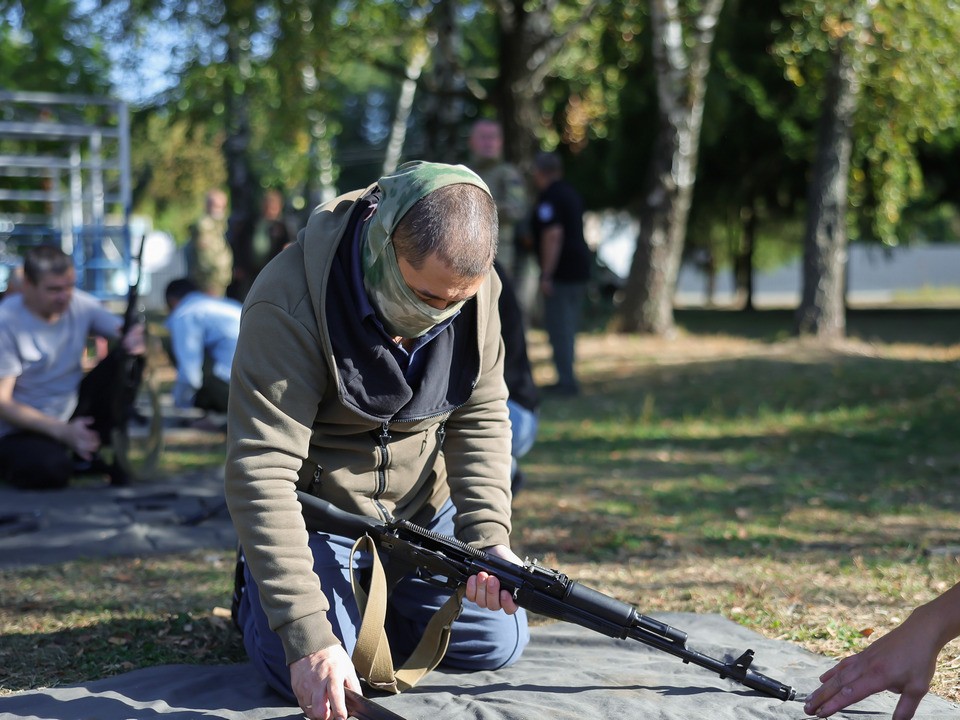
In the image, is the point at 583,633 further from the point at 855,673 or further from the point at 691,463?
the point at 691,463

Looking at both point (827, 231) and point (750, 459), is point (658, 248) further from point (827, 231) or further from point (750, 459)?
point (750, 459)

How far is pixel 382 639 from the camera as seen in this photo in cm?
295

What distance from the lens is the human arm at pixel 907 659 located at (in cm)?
235

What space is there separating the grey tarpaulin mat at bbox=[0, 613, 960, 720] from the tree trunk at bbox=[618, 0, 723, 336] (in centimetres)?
897

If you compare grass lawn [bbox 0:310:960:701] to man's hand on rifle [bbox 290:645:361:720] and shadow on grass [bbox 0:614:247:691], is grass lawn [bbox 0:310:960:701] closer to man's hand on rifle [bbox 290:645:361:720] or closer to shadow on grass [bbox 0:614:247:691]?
shadow on grass [bbox 0:614:247:691]

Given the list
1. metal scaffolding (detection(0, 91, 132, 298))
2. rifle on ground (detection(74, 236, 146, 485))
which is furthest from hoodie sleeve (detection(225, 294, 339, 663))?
metal scaffolding (detection(0, 91, 132, 298))

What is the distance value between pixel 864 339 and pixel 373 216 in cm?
1252

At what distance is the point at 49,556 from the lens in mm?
4750

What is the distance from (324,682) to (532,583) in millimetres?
602

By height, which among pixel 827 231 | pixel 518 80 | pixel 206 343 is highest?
pixel 518 80

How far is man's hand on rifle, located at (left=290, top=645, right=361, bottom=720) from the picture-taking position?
246cm

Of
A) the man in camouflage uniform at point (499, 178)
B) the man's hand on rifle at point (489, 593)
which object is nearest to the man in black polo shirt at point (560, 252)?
the man in camouflage uniform at point (499, 178)

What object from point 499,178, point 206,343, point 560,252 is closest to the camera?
point 206,343

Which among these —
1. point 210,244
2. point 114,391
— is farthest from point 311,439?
point 210,244
